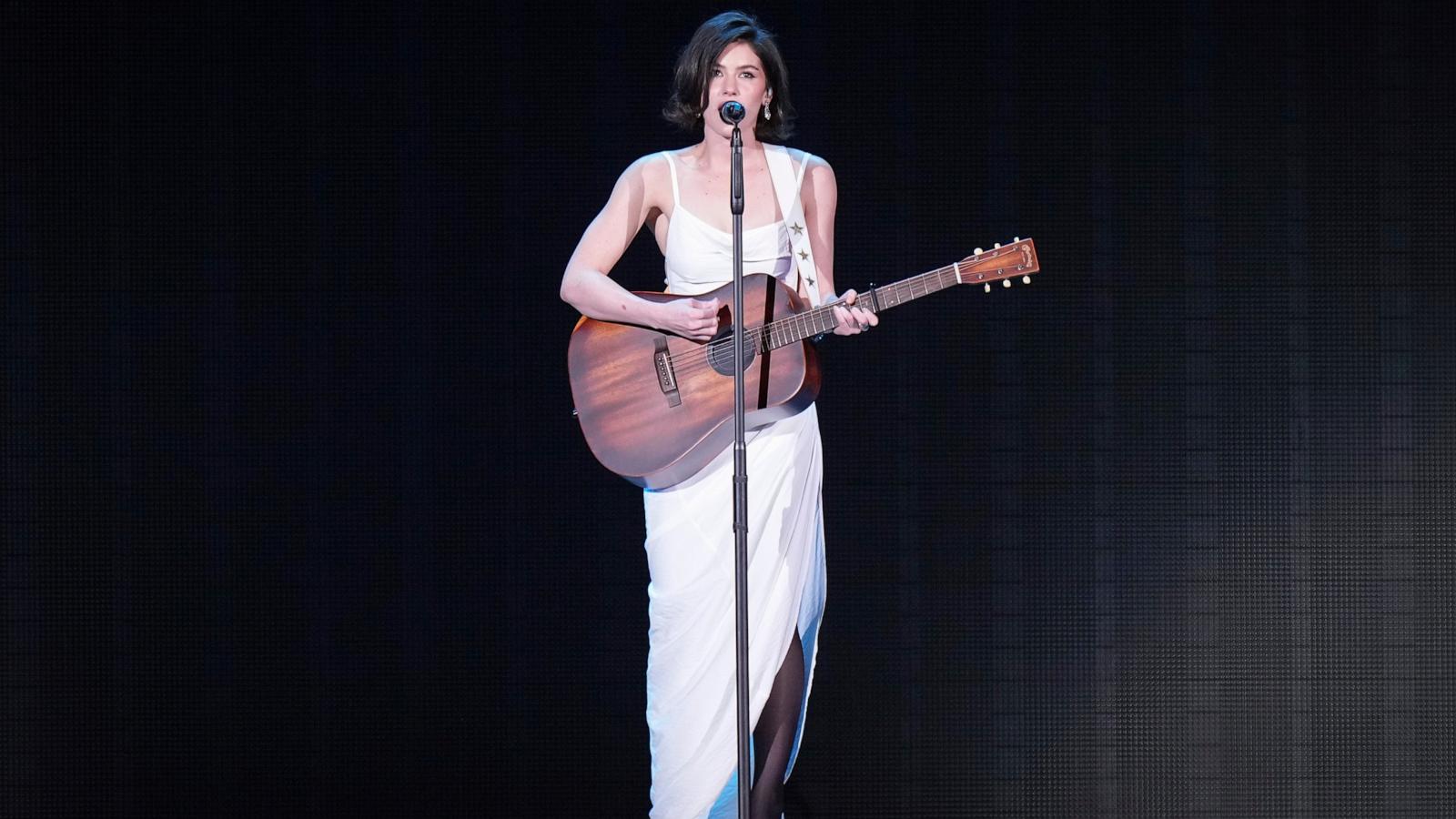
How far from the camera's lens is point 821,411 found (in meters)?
3.72

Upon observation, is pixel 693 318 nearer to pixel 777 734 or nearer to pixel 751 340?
pixel 751 340

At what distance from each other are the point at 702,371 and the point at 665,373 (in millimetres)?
86

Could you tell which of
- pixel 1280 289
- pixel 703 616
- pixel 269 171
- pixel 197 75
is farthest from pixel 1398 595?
pixel 197 75

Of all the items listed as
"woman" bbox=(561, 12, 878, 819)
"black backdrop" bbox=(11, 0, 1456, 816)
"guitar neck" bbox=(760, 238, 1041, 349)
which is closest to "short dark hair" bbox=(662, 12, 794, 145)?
"woman" bbox=(561, 12, 878, 819)

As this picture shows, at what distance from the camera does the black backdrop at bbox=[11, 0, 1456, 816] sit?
12.1ft

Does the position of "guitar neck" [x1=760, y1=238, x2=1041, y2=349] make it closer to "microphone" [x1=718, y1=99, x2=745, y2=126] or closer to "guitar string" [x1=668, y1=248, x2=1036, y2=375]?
"guitar string" [x1=668, y1=248, x2=1036, y2=375]

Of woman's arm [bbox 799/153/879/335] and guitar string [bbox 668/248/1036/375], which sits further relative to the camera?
woman's arm [bbox 799/153/879/335]

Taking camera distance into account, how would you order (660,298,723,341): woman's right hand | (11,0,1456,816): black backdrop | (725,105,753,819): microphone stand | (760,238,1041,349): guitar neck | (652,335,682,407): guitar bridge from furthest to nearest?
(11,0,1456,816): black backdrop, (652,335,682,407): guitar bridge, (660,298,723,341): woman's right hand, (760,238,1041,349): guitar neck, (725,105,753,819): microphone stand

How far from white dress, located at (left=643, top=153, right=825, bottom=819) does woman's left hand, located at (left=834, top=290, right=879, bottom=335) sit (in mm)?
238

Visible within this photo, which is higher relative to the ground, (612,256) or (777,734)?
(612,256)

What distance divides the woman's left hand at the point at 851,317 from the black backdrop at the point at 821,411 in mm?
984

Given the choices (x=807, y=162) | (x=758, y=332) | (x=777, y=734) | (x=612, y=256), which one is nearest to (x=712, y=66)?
(x=807, y=162)

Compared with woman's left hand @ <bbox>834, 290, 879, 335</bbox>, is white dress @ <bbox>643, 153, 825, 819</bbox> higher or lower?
lower

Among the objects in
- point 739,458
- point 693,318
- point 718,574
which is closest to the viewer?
point 739,458
